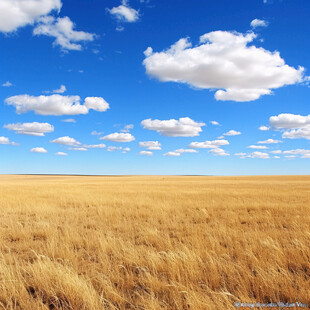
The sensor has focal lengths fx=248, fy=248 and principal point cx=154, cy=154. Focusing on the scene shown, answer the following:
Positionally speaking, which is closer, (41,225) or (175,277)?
(175,277)

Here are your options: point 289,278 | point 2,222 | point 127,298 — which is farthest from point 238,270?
point 2,222

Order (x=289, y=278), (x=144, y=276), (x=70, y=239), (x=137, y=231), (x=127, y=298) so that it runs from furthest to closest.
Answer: (x=137, y=231) < (x=70, y=239) < (x=144, y=276) < (x=289, y=278) < (x=127, y=298)

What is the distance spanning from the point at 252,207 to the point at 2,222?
12332 millimetres

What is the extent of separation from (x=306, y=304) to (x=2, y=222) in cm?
1067

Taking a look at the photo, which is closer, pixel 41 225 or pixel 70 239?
pixel 70 239

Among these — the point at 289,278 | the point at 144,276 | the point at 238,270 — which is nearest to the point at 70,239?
the point at 144,276

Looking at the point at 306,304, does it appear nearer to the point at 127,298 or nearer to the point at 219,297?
the point at 219,297

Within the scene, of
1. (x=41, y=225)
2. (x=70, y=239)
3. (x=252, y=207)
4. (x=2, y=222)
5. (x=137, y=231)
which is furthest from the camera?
(x=252, y=207)

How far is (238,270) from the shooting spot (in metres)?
4.75

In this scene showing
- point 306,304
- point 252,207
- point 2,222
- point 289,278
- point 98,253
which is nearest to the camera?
point 306,304

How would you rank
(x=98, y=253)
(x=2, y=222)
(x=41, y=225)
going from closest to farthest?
1. (x=98, y=253)
2. (x=41, y=225)
3. (x=2, y=222)

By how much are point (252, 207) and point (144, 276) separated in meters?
11.0

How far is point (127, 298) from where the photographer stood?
385 centimetres

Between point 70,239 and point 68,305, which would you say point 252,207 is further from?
point 68,305
